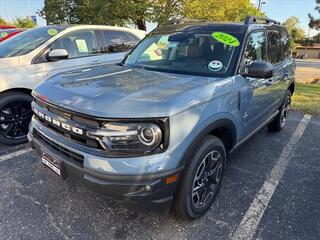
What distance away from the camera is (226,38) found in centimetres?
327

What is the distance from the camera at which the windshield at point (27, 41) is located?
4465mm

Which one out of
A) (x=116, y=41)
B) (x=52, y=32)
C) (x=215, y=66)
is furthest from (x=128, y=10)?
(x=215, y=66)

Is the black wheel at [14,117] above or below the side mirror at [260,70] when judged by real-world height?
below

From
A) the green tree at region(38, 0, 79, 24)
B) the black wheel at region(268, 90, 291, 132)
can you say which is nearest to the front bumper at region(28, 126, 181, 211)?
the black wheel at region(268, 90, 291, 132)

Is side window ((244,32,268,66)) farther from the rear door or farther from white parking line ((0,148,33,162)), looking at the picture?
white parking line ((0,148,33,162))

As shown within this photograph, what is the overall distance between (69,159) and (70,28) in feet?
10.6

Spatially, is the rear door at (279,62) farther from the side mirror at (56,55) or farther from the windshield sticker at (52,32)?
the windshield sticker at (52,32)

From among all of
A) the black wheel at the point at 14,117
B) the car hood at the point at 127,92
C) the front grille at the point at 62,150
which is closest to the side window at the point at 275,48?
the car hood at the point at 127,92

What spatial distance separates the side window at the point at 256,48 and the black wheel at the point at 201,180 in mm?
1100

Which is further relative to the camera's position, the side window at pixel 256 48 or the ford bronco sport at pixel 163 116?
the side window at pixel 256 48

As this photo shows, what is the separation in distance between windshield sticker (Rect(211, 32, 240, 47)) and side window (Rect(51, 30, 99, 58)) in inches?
103

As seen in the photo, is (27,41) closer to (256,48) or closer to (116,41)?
(116,41)

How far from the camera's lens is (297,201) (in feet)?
10.3

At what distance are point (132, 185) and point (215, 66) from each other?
1607 mm
